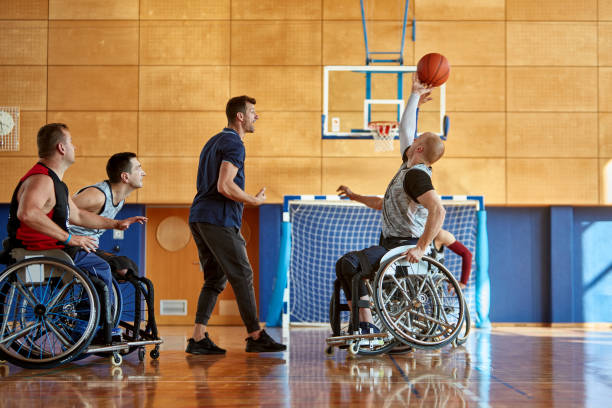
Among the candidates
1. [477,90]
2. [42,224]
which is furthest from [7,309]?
[477,90]

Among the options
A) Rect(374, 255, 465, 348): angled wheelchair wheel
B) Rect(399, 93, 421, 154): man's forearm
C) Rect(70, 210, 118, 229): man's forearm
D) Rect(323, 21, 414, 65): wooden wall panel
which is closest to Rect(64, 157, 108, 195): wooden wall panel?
Rect(323, 21, 414, 65): wooden wall panel

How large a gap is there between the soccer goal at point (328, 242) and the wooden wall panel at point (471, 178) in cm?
22

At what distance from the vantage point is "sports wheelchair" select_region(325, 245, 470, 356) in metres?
2.98

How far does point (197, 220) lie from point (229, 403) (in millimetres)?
1566

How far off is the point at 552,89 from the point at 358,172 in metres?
2.63

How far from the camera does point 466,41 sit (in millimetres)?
7801

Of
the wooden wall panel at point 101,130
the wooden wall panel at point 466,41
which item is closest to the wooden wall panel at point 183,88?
the wooden wall panel at point 101,130

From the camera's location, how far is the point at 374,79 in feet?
24.8

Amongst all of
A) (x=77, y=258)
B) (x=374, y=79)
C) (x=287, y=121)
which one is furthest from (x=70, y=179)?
(x=77, y=258)

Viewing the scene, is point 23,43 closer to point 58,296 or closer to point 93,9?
point 93,9

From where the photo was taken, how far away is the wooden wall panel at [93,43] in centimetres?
777

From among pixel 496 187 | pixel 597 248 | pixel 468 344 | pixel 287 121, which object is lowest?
pixel 468 344

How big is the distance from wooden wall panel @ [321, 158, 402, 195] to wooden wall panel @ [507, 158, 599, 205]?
1495 mm

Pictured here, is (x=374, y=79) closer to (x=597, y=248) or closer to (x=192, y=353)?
(x=597, y=248)
